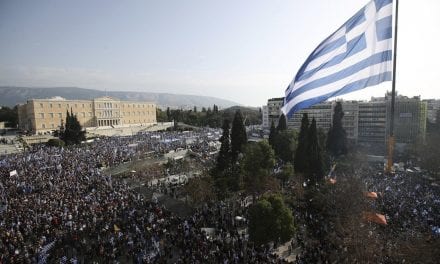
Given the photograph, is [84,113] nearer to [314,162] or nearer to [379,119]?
[379,119]

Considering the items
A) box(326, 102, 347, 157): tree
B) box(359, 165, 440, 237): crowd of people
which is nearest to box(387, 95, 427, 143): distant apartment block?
box(326, 102, 347, 157): tree

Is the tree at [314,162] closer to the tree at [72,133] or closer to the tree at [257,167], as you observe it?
the tree at [257,167]

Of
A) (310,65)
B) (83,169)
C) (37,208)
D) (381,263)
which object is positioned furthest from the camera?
(83,169)

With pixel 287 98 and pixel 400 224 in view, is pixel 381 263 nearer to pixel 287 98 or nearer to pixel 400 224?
pixel 400 224

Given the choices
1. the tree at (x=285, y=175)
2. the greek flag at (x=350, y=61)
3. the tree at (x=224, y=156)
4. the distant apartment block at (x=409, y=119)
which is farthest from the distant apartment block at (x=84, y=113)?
the greek flag at (x=350, y=61)

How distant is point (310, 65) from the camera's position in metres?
8.41

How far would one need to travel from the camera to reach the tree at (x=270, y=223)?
1593cm

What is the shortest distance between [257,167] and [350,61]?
58.3ft

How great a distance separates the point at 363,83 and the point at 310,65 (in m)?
1.47

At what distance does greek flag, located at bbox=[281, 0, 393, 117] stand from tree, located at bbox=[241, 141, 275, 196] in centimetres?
1621

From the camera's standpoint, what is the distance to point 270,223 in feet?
52.4

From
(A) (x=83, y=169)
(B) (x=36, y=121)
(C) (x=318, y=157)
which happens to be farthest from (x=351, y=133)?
(B) (x=36, y=121)

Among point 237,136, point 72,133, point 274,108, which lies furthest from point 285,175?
point 274,108

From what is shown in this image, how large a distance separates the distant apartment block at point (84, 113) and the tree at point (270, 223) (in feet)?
221
